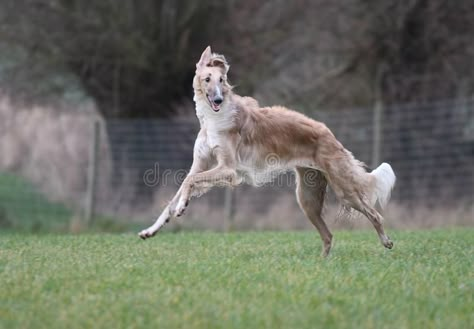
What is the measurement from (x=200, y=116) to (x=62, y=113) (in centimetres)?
994

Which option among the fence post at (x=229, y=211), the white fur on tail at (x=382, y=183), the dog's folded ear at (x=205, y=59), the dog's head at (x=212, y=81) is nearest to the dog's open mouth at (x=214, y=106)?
the dog's head at (x=212, y=81)

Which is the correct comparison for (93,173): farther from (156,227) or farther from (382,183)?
(156,227)

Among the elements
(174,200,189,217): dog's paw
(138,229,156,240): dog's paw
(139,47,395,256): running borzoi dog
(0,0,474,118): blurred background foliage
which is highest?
(0,0,474,118): blurred background foliage

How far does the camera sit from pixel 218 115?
729 centimetres

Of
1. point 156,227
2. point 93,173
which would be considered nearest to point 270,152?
point 156,227

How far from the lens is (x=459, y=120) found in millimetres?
14164

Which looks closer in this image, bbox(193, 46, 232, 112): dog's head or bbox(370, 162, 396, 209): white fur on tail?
bbox(193, 46, 232, 112): dog's head

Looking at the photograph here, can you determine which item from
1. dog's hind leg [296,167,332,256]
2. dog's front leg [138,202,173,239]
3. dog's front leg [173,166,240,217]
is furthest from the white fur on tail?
dog's front leg [138,202,173,239]

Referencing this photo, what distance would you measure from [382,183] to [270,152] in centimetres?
113

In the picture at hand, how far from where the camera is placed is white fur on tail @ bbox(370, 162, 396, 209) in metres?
7.75

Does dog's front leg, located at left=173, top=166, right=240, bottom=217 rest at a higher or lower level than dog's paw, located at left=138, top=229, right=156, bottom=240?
higher

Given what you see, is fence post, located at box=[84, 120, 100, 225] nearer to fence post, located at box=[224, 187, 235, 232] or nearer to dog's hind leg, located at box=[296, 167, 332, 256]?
fence post, located at box=[224, 187, 235, 232]

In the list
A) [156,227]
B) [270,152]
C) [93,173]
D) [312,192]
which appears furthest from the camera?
[93,173]

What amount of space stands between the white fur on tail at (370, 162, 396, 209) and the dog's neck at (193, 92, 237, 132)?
147 cm
